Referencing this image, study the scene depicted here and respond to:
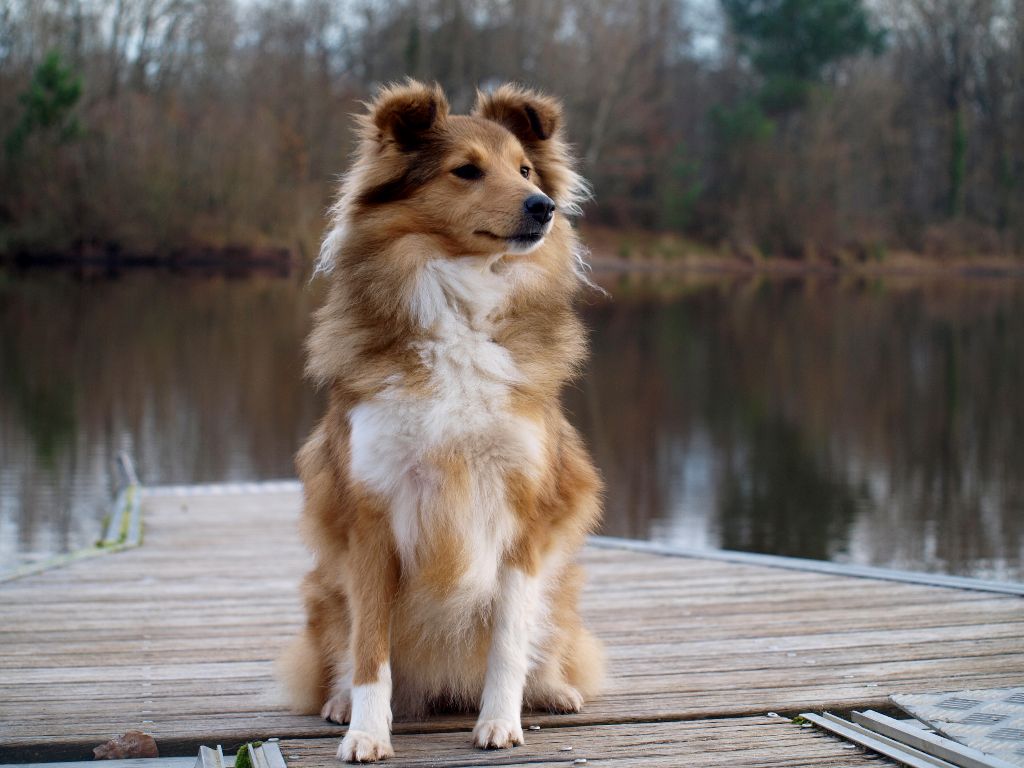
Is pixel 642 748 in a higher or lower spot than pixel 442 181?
lower

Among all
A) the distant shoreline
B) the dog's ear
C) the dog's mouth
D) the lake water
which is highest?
the dog's ear

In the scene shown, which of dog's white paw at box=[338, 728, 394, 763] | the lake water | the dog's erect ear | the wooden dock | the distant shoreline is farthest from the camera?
the distant shoreline

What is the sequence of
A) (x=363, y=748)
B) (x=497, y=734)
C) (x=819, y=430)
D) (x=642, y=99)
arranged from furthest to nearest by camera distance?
(x=642, y=99) < (x=819, y=430) < (x=497, y=734) < (x=363, y=748)

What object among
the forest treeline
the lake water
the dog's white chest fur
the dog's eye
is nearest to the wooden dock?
the dog's white chest fur

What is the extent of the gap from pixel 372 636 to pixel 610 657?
1.23 metres

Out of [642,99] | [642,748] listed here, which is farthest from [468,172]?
[642,99]

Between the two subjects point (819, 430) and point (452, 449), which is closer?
point (452, 449)

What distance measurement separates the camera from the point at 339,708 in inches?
133

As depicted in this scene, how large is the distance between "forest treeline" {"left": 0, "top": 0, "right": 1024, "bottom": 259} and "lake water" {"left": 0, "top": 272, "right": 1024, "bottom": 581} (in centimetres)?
1011

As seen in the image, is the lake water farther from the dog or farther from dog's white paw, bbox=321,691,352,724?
dog's white paw, bbox=321,691,352,724

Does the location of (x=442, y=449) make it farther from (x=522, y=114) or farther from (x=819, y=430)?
(x=819, y=430)

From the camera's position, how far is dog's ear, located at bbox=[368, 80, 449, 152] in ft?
10.9

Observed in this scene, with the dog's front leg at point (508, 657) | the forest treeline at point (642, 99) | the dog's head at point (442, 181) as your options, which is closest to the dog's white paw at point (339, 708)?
the dog's front leg at point (508, 657)

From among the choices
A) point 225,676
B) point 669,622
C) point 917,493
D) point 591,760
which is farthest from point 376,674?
point 917,493
